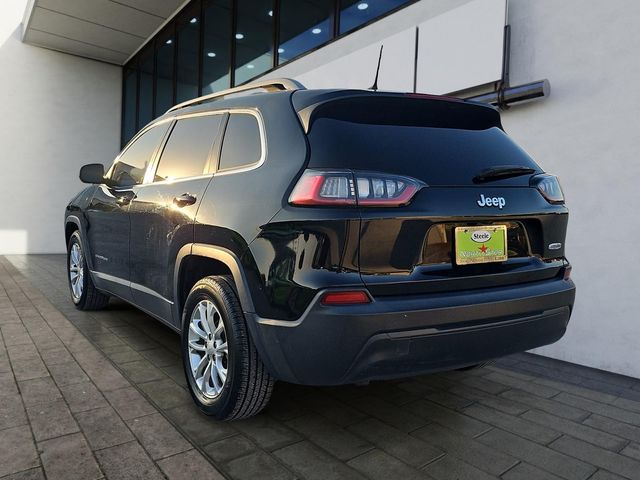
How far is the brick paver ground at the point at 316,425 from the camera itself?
6.56ft

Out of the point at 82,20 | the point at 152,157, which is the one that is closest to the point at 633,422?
the point at 152,157

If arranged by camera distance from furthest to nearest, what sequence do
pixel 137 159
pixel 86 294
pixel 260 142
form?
pixel 86 294 < pixel 137 159 < pixel 260 142

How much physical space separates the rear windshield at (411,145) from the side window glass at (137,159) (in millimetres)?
1772

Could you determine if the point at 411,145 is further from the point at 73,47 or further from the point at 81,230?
the point at 73,47

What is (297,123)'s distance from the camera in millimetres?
2129

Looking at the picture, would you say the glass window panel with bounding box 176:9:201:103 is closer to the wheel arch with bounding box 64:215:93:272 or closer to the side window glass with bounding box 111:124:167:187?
the wheel arch with bounding box 64:215:93:272

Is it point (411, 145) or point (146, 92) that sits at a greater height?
point (146, 92)

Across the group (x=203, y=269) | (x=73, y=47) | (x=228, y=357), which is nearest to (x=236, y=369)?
(x=228, y=357)

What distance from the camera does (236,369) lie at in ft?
7.11

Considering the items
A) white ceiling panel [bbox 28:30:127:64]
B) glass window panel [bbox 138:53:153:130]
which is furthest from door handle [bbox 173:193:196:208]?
white ceiling panel [bbox 28:30:127:64]

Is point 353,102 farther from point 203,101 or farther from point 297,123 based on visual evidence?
point 203,101

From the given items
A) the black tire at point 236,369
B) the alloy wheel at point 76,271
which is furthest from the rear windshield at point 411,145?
the alloy wheel at point 76,271

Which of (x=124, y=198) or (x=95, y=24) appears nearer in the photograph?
(x=124, y=198)

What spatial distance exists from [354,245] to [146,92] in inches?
432
